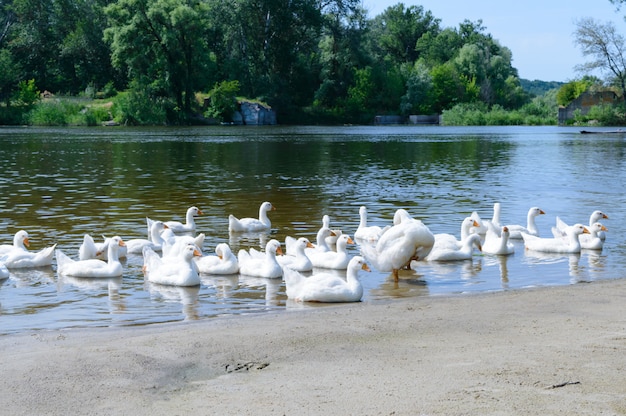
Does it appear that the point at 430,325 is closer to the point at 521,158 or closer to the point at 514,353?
the point at 514,353

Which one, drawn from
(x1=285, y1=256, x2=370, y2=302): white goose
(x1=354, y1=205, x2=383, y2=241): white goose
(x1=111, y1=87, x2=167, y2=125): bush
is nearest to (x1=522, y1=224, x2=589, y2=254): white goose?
(x1=354, y1=205, x2=383, y2=241): white goose

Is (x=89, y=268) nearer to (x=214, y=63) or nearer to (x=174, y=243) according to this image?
(x=174, y=243)

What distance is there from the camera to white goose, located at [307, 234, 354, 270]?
41.8 feet

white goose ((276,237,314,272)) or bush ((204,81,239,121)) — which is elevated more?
bush ((204,81,239,121))

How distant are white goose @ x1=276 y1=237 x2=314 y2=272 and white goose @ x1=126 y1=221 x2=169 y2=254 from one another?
257cm

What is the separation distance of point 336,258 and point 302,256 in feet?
1.79

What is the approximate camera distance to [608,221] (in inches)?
693

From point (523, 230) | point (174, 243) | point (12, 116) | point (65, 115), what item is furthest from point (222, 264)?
point (12, 116)

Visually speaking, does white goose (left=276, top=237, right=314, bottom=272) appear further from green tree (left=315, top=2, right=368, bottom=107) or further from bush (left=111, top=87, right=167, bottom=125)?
green tree (left=315, top=2, right=368, bottom=107)

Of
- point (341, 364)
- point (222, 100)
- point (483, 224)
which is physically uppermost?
point (222, 100)

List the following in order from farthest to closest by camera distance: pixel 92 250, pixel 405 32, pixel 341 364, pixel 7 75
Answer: pixel 405 32 → pixel 7 75 → pixel 92 250 → pixel 341 364

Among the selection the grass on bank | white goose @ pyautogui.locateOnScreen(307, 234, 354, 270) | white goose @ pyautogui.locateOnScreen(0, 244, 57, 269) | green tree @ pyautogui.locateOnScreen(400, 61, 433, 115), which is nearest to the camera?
white goose @ pyautogui.locateOnScreen(0, 244, 57, 269)

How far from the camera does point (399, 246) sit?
39.4ft

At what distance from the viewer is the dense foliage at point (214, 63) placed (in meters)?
79.1
